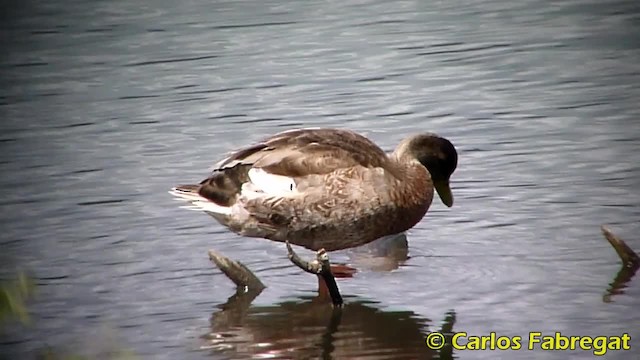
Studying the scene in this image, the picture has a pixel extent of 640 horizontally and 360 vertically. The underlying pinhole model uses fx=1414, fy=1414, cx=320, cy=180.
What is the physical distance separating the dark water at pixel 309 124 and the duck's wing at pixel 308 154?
0.70 m

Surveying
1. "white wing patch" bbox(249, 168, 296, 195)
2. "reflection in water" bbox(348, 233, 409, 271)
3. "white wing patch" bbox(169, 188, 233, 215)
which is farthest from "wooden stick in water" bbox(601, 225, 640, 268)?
"white wing patch" bbox(169, 188, 233, 215)

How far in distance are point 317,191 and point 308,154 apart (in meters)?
0.26

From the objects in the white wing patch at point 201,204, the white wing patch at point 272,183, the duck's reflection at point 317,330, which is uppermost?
the white wing patch at point 272,183

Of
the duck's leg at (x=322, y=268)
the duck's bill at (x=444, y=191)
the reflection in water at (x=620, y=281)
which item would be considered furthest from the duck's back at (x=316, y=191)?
the reflection in water at (x=620, y=281)

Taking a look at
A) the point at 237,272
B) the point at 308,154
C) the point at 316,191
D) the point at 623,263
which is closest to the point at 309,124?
the point at 308,154

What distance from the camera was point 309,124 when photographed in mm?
12078

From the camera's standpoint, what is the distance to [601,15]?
15023mm

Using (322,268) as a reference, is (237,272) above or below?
below

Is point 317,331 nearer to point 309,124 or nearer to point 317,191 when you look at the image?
point 317,191

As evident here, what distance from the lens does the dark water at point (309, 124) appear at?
26.1 feet

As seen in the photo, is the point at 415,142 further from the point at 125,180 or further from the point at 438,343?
the point at 125,180

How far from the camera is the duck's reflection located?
743 cm

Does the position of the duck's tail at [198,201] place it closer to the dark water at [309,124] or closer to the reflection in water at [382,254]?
the dark water at [309,124]

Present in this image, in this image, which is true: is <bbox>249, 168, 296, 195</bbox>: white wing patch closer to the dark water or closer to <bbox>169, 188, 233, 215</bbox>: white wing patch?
<bbox>169, 188, 233, 215</bbox>: white wing patch
